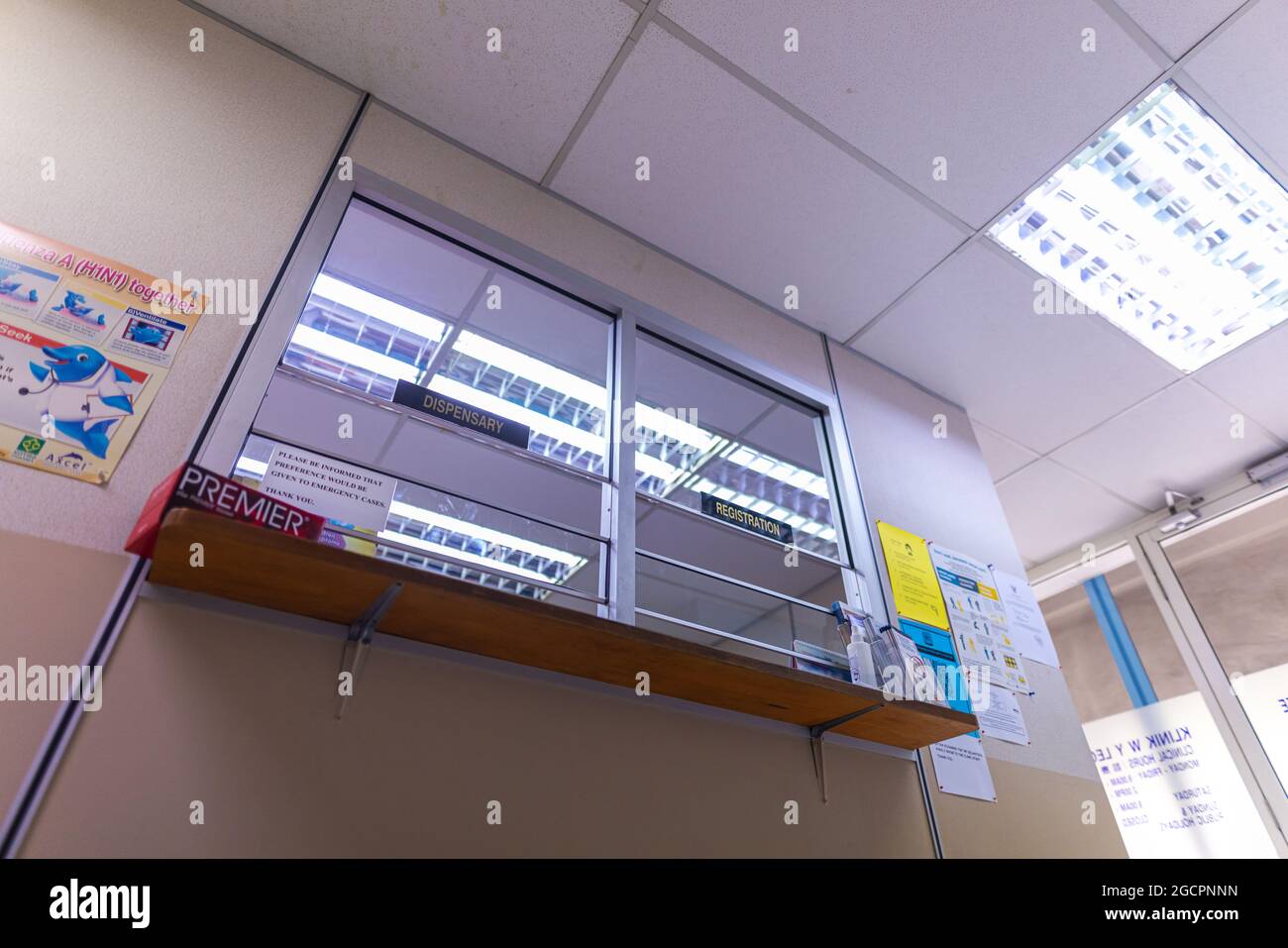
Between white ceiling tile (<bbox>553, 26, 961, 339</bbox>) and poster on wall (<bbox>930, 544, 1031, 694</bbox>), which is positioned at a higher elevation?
white ceiling tile (<bbox>553, 26, 961, 339</bbox>)

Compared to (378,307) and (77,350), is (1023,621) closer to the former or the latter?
(378,307)

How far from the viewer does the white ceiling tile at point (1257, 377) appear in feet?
9.17

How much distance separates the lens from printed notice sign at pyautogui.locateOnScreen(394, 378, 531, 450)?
5.43ft

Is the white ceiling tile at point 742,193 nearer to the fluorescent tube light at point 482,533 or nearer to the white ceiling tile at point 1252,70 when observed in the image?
the white ceiling tile at point 1252,70

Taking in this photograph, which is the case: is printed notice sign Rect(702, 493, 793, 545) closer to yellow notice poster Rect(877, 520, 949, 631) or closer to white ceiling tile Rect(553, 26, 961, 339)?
yellow notice poster Rect(877, 520, 949, 631)

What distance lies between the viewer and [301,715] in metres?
1.19

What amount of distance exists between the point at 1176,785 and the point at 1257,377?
1.89 meters

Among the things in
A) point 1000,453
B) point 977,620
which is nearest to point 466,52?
point 977,620

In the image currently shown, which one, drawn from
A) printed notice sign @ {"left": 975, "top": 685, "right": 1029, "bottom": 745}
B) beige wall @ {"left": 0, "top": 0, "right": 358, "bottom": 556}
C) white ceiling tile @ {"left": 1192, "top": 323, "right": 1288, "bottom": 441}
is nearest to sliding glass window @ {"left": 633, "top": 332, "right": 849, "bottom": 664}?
printed notice sign @ {"left": 975, "top": 685, "right": 1029, "bottom": 745}

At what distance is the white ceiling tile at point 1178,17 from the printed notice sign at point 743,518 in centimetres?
157

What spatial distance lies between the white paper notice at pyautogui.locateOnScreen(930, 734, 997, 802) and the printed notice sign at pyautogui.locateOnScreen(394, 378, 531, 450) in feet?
4.35
